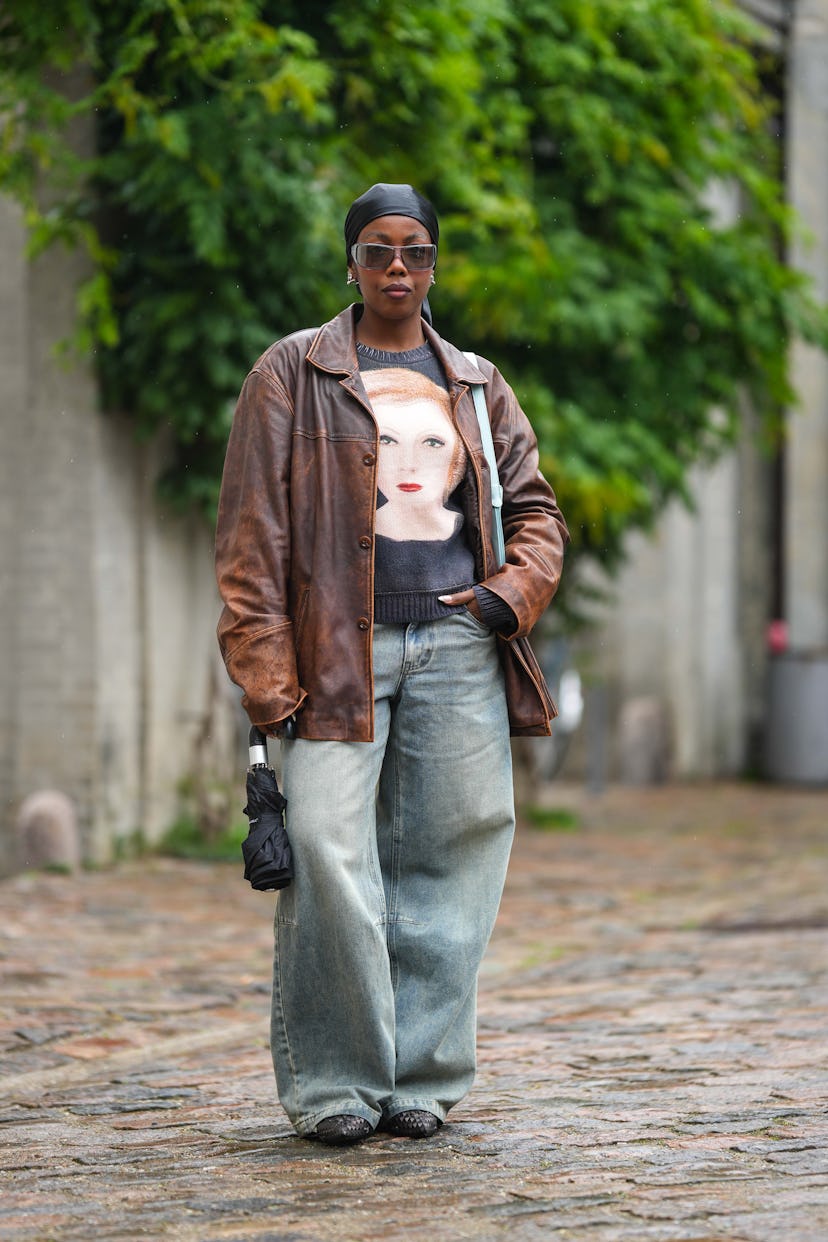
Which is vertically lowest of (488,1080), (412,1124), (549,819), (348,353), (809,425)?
(549,819)

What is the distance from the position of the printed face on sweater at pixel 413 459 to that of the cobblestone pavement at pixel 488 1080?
130cm

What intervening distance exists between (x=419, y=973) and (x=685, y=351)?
335 inches

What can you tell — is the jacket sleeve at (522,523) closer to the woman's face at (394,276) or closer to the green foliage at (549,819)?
the woman's face at (394,276)

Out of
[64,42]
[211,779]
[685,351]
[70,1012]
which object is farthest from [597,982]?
[685,351]

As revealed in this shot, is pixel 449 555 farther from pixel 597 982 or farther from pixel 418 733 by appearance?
pixel 597 982

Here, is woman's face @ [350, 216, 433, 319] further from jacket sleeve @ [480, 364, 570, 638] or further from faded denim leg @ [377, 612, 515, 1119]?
faded denim leg @ [377, 612, 515, 1119]

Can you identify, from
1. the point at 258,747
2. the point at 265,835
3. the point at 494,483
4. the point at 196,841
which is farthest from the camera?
the point at 196,841

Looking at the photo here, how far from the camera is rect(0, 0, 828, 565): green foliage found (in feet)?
31.4

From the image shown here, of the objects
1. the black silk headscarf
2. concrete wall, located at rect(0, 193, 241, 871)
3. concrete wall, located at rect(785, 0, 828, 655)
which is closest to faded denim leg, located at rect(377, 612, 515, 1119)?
the black silk headscarf

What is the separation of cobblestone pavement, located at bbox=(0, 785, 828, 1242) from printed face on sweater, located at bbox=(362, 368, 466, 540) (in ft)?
4.25

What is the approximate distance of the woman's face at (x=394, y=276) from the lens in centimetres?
429

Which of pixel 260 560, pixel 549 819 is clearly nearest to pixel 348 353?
pixel 260 560

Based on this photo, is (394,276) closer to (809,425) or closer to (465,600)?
(465,600)

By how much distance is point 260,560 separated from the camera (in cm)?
418
